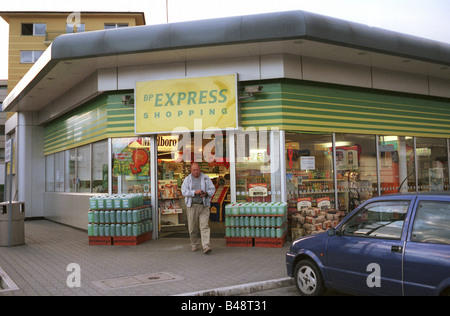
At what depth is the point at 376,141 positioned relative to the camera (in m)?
11.9

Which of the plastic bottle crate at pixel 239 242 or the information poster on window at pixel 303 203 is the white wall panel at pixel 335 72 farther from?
the plastic bottle crate at pixel 239 242

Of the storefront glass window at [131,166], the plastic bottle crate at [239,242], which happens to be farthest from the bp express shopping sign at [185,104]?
the plastic bottle crate at [239,242]

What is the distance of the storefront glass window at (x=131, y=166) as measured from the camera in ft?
37.0

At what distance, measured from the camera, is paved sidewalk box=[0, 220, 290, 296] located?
6121 millimetres

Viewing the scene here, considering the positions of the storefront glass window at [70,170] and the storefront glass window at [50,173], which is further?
the storefront glass window at [50,173]

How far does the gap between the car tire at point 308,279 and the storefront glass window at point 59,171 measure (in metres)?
12.6

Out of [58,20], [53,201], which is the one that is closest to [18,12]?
[58,20]

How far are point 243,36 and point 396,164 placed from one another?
6.54 metres

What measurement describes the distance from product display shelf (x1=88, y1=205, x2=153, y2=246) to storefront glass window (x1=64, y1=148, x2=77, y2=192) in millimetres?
4898

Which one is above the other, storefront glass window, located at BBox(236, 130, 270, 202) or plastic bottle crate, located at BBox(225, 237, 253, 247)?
storefront glass window, located at BBox(236, 130, 270, 202)

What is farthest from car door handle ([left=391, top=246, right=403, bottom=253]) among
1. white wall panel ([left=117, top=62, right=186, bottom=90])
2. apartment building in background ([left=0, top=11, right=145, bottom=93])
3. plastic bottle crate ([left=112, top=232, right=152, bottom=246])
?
apartment building in background ([left=0, top=11, right=145, bottom=93])

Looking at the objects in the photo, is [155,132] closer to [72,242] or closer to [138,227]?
[138,227]

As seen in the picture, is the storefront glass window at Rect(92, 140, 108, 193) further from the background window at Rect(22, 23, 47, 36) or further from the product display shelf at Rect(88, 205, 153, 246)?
the background window at Rect(22, 23, 47, 36)

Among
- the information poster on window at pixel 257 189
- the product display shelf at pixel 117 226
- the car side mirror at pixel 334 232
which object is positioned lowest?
the product display shelf at pixel 117 226
